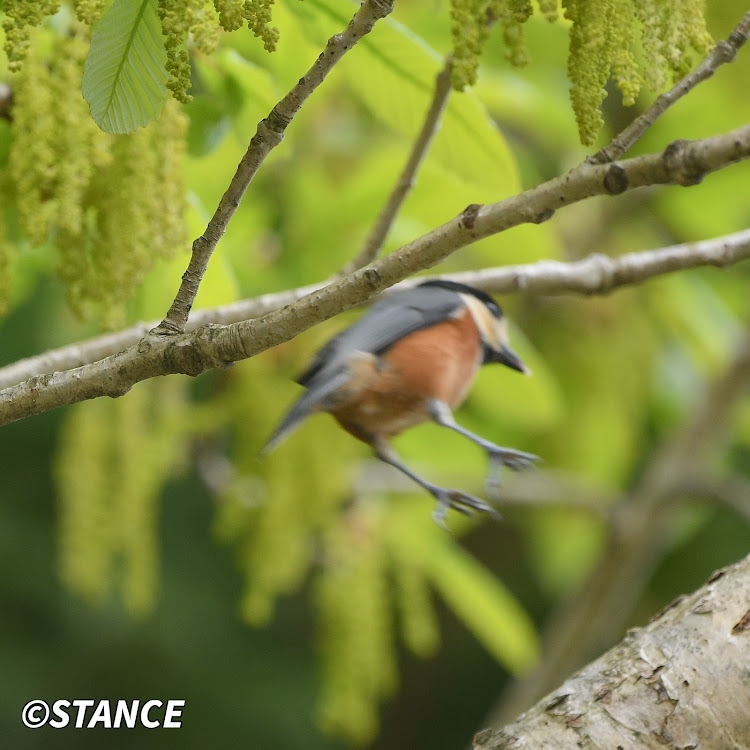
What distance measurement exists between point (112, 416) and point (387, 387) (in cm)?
84

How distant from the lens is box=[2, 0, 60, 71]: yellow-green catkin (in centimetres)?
64

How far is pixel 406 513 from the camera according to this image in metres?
2.20

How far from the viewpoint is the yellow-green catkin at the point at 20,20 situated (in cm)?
64

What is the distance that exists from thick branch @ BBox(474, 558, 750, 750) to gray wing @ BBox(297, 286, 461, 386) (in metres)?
0.34

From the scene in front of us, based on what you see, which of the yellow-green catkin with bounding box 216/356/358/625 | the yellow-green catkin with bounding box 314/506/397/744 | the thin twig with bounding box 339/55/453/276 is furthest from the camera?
the yellow-green catkin with bounding box 314/506/397/744

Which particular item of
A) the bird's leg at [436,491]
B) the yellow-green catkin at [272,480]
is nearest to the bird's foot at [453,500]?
the bird's leg at [436,491]

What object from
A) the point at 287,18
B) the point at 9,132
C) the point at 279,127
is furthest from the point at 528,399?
the point at 279,127

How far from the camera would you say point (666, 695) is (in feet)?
2.55

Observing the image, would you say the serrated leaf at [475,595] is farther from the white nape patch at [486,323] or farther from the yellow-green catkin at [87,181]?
the yellow-green catkin at [87,181]

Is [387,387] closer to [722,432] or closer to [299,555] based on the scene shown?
[299,555]

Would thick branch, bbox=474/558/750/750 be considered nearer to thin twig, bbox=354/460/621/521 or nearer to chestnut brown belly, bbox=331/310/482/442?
chestnut brown belly, bbox=331/310/482/442

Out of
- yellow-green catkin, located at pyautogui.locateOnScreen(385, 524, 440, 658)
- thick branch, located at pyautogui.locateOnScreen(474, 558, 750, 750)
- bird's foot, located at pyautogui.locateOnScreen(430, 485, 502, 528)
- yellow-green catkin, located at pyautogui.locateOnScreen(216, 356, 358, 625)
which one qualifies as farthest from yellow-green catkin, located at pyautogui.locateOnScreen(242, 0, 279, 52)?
yellow-green catkin, located at pyautogui.locateOnScreen(385, 524, 440, 658)

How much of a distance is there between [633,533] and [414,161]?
1433 mm

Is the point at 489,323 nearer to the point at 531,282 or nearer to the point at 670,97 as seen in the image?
the point at 531,282
